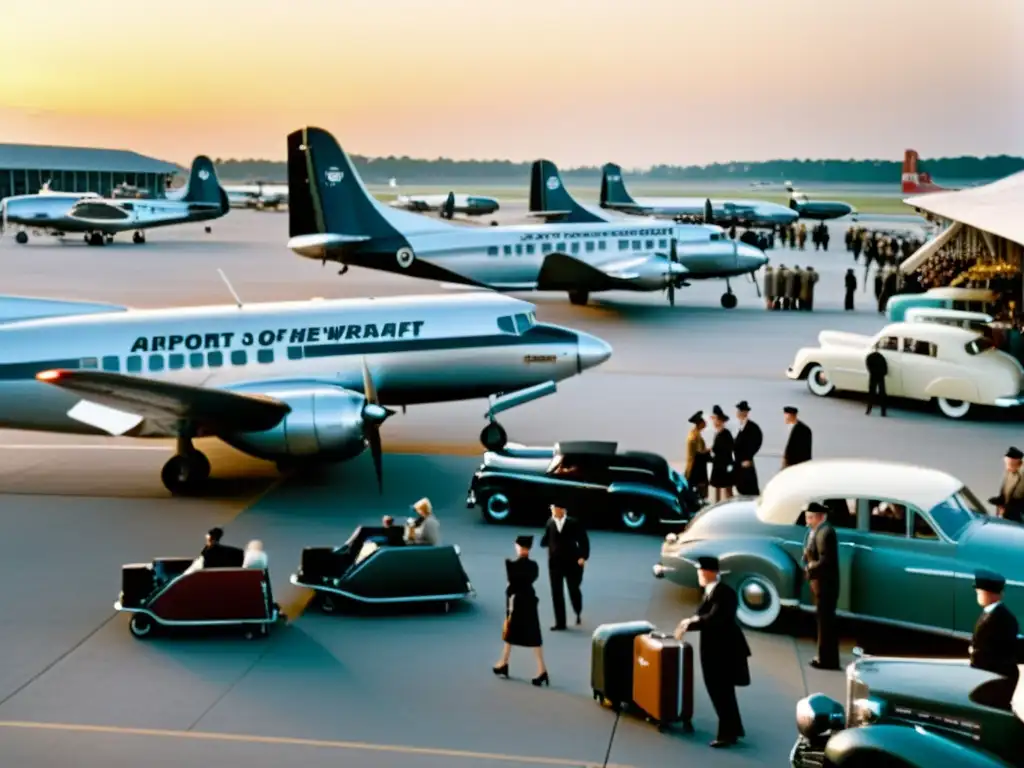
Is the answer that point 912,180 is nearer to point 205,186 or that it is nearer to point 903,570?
point 205,186

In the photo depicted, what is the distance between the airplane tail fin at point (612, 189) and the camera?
9831 centimetres

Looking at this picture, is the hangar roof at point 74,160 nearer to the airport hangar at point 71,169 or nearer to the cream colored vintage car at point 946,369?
the airport hangar at point 71,169

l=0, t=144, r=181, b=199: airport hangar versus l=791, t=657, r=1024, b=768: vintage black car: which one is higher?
l=0, t=144, r=181, b=199: airport hangar

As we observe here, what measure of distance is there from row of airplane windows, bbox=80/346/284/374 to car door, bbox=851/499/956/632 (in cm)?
1142

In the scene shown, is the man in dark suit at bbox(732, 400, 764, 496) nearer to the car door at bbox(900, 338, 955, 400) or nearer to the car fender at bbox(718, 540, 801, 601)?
the car fender at bbox(718, 540, 801, 601)

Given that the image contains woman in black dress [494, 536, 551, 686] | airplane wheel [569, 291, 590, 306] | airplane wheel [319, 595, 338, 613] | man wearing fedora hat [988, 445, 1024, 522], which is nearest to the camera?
woman in black dress [494, 536, 551, 686]

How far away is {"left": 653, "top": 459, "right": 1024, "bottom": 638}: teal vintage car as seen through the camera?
516 inches

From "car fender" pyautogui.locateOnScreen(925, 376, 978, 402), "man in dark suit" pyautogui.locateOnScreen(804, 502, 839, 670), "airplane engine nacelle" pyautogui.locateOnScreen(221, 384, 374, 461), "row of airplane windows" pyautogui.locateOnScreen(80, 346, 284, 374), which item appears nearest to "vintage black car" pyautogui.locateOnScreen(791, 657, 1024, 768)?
"man in dark suit" pyautogui.locateOnScreen(804, 502, 839, 670)

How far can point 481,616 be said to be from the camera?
14719 mm

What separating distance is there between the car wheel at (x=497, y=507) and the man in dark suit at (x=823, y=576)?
6065 mm

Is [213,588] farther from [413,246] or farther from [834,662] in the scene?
[413,246]

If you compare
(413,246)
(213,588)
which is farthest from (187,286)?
(213,588)

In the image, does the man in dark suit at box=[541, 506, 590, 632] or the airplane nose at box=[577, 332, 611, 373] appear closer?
the man in dark suit at box=[541, 506, 590, 632]

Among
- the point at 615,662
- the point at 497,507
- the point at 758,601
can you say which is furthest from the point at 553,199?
the point at 615,662
